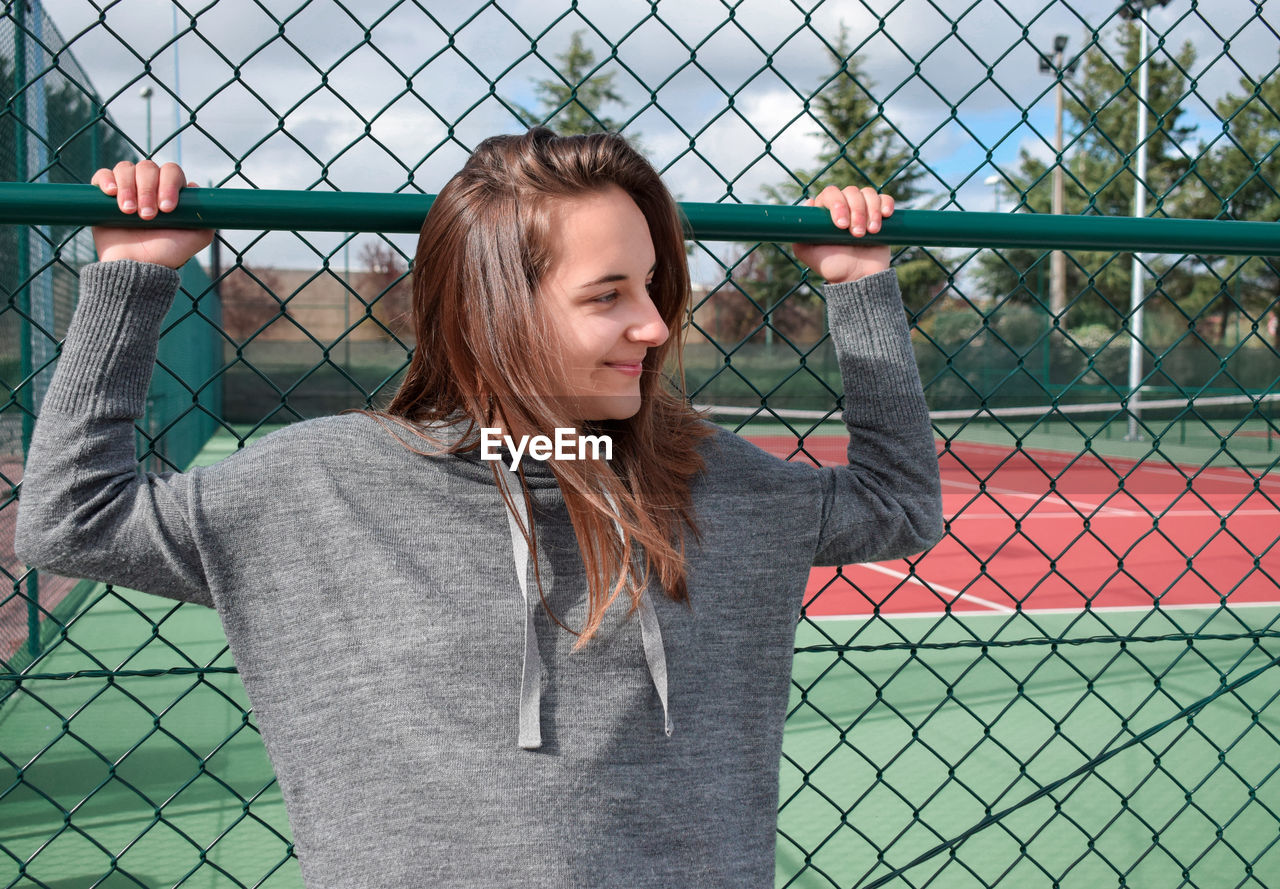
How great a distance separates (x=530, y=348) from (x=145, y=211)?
47 centimetres

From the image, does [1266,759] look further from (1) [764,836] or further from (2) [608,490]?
(2) [608,490]

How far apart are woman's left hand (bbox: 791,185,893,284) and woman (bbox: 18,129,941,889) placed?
0.94 ft

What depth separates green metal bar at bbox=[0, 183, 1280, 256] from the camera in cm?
116

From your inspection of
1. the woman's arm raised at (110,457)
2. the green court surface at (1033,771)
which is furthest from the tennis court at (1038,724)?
the woman's arm raised at (110,457)

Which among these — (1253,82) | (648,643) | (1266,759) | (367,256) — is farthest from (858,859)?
(367,256)

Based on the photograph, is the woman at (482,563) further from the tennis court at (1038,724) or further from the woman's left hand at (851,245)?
the tennis court at (1038,724)

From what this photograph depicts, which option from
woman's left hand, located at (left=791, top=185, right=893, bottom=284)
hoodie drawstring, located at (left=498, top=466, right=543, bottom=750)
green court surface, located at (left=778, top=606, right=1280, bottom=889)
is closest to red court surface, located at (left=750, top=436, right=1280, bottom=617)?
green court surface, located at (left=778, top=606, right=1280, bottom=889)

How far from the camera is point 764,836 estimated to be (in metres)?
1.17

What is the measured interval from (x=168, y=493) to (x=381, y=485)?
0.72 feet

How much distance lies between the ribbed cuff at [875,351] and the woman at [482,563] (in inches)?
10.4

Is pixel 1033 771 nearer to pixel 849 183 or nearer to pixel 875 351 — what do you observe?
pixel 875 351

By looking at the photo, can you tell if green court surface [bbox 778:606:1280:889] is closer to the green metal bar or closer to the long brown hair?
the green metal bar

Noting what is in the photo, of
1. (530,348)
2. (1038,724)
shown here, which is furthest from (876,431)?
(1038,724)

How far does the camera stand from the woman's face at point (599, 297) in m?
1.09
